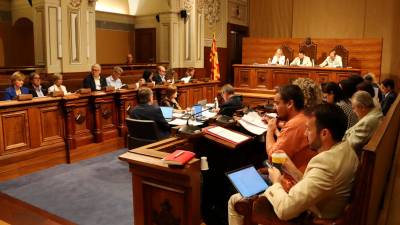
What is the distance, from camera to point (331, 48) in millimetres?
10828

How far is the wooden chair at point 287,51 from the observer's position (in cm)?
1130

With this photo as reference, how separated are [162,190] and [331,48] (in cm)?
969

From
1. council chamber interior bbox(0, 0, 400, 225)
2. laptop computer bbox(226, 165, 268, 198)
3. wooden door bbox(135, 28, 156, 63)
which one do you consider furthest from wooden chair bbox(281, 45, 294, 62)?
laptop computer bbox(226, 165, 268, 198)

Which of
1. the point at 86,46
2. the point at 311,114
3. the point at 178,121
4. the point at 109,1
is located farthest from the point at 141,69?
the point at 311,114

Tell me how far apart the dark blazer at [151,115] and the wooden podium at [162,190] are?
1.95 metres

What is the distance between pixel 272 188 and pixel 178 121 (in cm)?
297

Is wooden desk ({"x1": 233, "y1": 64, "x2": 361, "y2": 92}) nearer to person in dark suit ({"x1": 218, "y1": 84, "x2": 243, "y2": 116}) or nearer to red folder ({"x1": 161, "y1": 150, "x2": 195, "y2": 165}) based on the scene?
person in dark suit ({"x1": 218, "y1": 84, "x2": 243, "y2": 116})

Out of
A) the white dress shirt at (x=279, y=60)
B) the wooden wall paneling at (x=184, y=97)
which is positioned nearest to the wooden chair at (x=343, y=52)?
the white dress shirt at (x=279, y=60)

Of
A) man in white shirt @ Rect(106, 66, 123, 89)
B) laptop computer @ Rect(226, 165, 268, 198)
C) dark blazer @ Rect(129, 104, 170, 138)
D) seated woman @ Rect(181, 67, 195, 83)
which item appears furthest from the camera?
seated woman @ Rect(181, 67, 195, 83)

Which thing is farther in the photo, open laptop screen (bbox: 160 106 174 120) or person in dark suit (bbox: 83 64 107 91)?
person in dark suit (bbox: 83 64 107 91)

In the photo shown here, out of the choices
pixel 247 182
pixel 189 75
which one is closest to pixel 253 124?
pixel 247 182

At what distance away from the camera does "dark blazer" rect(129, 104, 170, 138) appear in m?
4.41

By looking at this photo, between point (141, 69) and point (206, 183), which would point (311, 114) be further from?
point (141, 69)

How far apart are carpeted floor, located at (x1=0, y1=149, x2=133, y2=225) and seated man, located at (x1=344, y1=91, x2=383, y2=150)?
6.68 feet
